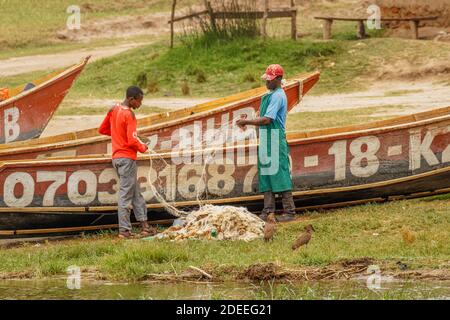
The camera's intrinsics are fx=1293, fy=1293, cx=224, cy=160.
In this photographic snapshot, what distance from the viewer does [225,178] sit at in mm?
13805

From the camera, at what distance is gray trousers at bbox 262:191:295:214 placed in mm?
13445

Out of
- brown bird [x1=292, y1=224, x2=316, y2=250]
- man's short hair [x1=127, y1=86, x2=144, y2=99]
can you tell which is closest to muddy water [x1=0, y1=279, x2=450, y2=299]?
brown bird [x1=292, y1=224, x2=316, y2=250]

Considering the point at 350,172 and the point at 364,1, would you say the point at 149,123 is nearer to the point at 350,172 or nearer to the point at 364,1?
the point at 350,172

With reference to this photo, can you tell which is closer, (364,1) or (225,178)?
(225,178)

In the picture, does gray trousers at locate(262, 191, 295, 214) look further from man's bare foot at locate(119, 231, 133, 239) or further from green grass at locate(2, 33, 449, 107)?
green grass at locate(2, 33, 449, 107)

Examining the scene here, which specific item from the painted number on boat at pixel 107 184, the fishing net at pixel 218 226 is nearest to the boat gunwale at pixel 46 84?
the painted number on boat at pixel 107 184

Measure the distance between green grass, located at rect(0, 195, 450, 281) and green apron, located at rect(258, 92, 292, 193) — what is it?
47 cm

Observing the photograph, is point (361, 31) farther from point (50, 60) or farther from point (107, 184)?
point (107, 184)

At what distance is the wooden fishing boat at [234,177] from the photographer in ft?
43.3

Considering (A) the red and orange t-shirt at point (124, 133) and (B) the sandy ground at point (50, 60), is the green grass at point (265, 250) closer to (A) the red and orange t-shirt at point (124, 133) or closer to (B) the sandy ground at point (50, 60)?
(A) the red and orange t-shirt at point (124, 133)

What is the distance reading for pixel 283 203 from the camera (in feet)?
44.3

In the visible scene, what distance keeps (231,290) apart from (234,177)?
12.4 ft
